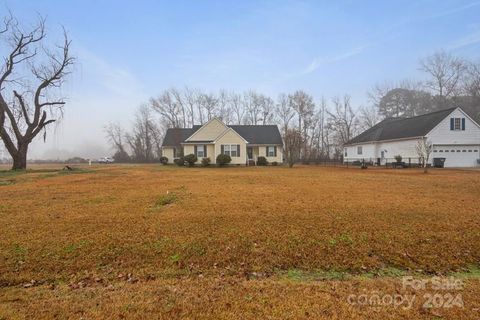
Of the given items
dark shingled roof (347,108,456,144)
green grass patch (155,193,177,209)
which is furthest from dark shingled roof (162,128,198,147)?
green grass patch (155,193,177,209)

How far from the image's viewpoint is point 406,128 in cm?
3100

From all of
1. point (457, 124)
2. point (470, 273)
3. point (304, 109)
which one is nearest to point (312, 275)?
point (470, 273)

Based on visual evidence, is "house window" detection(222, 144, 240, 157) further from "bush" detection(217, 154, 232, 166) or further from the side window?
"bush" detection(217, 154, 232, 166)

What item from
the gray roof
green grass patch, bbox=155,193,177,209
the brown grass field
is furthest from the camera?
the gray roof

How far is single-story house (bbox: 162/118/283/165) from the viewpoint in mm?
30797

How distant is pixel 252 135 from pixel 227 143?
19.2 ft

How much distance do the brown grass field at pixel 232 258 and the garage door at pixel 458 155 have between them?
75.0ft

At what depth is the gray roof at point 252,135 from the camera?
34.3 metres

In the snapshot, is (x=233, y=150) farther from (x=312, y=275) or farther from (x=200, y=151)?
(x=312, y=275)

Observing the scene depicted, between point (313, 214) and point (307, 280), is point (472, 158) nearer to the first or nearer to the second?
point (313, 214)

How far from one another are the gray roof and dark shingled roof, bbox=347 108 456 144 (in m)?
12.5

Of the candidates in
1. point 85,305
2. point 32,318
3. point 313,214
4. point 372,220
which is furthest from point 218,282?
point 372,220

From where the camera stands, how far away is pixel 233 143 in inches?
1212

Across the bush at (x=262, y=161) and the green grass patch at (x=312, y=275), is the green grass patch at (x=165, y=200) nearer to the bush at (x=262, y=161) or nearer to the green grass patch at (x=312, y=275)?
the green grass patch at (x=312, y=275)
